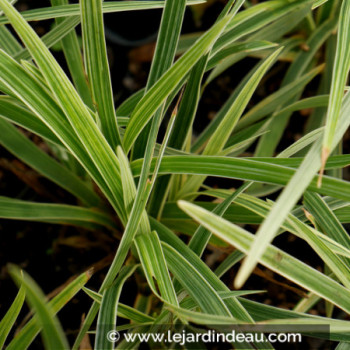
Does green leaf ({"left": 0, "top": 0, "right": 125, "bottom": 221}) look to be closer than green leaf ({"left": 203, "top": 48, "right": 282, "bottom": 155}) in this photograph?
Yes

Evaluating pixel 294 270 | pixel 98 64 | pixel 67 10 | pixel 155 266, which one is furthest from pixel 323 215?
pixel 67 10

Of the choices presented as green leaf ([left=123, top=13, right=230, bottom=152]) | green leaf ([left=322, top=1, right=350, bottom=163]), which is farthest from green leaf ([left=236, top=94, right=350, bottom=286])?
green leaf ([left=123, top=13, right=230, bottom=152])

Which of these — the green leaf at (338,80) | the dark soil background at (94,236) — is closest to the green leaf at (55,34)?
the dark soil background at (94,236)

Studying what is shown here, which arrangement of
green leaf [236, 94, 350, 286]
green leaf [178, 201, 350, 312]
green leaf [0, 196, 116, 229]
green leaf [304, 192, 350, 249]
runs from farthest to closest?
green leaf [0, 196, 116, 229] → green leaf [304, 192, 350, 249] → green leaf [178, 201, 350, 312] → green leaf [236, 94, 350, 286]

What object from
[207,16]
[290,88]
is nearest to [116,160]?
[290,88]

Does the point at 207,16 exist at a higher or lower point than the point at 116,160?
higher

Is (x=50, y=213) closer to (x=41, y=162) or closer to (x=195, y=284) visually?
(x=41, y=162)

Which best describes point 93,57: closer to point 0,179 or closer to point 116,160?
point 116,160

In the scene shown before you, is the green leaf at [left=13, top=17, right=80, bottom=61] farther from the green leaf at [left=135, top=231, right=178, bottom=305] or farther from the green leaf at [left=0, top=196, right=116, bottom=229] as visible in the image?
the green leaf at [left=135, top=231, right=178, bottom=305]

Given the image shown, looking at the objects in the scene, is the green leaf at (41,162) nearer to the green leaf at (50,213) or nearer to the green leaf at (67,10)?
the green leaf at (50,213)
